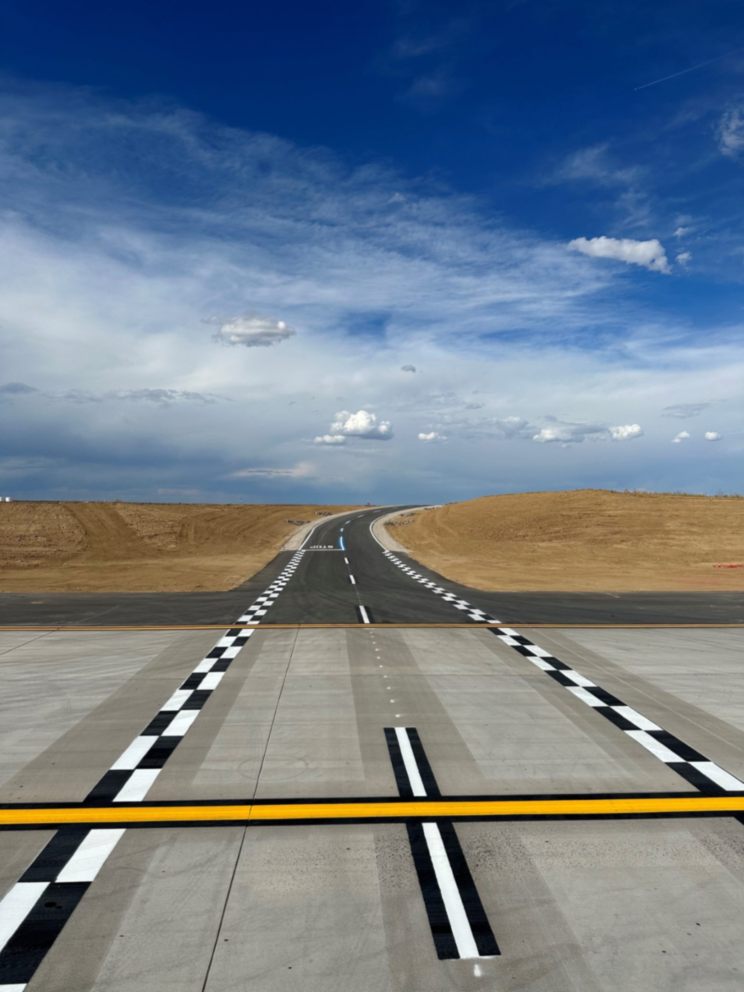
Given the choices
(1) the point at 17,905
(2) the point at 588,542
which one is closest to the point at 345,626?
(1) the point at 17,905

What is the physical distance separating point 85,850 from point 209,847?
92 cm

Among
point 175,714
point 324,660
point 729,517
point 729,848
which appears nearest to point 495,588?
point 324,660

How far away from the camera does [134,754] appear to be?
6551 millimetres

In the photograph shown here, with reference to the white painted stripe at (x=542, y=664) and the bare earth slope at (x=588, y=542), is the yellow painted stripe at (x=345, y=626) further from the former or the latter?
the bare earth slope at (x=588, y=542)

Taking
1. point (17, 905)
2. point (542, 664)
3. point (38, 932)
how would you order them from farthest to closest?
1. point (542, 664)
2. point (17, 905)
3. point (38, 932)

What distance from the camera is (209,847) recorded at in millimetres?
4770

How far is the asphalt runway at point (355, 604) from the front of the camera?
14445 millimetres

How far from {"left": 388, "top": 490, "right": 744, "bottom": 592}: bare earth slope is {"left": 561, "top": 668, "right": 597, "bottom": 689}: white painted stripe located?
33.4 feet

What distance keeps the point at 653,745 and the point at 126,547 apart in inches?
1391

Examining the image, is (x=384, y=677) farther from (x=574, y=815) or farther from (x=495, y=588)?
(x=495, y=588)

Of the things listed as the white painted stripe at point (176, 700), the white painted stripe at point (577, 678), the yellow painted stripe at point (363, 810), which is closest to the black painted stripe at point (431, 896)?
the yellow painted stripe at point (363, 810)

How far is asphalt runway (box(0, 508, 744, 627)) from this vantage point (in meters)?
14.4

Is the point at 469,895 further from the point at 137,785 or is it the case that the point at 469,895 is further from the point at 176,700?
the point at 176,700

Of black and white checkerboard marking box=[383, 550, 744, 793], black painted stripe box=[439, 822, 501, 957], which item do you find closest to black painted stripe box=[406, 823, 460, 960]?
black painted stripe box=[439, 822, 501, 957]
